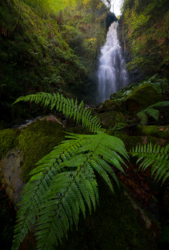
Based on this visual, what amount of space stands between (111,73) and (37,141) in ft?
50.3

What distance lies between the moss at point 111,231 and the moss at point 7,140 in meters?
1.18

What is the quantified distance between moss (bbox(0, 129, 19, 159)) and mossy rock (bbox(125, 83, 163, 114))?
3653 mm

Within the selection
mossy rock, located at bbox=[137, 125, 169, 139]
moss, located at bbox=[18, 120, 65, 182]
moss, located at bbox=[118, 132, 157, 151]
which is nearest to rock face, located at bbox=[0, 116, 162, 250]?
moss, located at bbox=[18, 120, 65, 182]

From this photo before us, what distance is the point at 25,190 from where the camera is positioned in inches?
26.9

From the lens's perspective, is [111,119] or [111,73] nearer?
[111,119]

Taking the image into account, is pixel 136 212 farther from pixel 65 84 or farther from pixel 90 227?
pixel 65 84

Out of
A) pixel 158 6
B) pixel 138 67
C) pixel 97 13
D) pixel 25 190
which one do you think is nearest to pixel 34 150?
pixel 25 190

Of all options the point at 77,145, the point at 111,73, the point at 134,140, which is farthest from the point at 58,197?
the point at 111,73

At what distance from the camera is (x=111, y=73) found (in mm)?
14391

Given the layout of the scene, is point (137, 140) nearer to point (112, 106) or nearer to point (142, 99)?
point (112, 106)

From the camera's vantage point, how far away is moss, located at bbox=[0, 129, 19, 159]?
4.61 ft

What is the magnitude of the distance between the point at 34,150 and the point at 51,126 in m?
0.48

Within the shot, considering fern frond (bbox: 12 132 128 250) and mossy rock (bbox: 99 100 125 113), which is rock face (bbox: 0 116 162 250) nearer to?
fern frond (bbox: 12 132 128 250)

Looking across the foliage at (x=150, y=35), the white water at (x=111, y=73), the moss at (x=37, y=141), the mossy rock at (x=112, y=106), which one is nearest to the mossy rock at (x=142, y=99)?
the mossy rock at (x=112, y=106)
